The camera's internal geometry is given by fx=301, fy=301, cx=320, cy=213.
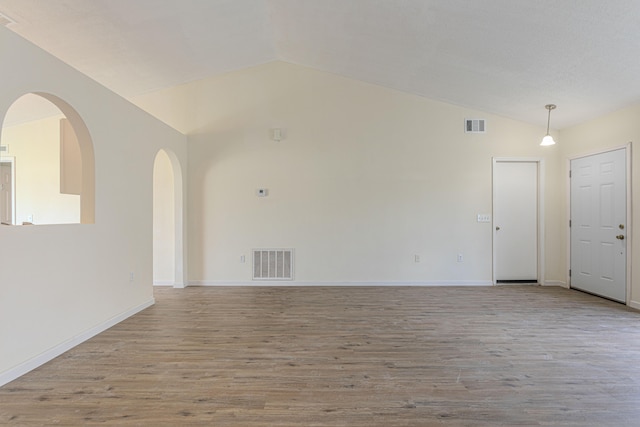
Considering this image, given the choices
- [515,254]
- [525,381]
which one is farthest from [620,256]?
[525,381]

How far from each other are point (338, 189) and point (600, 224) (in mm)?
3881

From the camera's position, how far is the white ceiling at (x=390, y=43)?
282 centimetres

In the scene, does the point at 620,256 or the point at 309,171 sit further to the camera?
the point at 309,171

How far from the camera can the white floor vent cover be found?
16.8 feet

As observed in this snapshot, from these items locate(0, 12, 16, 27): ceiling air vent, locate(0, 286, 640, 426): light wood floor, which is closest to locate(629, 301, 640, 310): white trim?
locate(0, 286, 640, 426): light wood floor

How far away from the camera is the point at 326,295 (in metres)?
4.50

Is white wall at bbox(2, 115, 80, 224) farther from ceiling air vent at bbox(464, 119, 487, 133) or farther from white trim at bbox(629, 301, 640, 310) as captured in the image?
white trim at bbox(629, 301, 640, 310)

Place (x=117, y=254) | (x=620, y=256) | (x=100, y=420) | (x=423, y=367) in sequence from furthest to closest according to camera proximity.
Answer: (x=620, y=256) → (x=117, y=254) → (x=423, y=367) → (x=100, y=420)

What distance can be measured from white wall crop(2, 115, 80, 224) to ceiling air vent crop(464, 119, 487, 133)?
658cm

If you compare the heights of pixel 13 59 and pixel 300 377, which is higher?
pixel 13 59

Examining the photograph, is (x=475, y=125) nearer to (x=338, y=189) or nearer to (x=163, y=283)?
(x=338, y=189)

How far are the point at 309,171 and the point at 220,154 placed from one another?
154cm

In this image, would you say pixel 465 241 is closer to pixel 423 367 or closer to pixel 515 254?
pixel 515 254

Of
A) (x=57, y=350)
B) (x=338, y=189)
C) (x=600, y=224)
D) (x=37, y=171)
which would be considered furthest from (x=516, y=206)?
(x=37, y=171)
